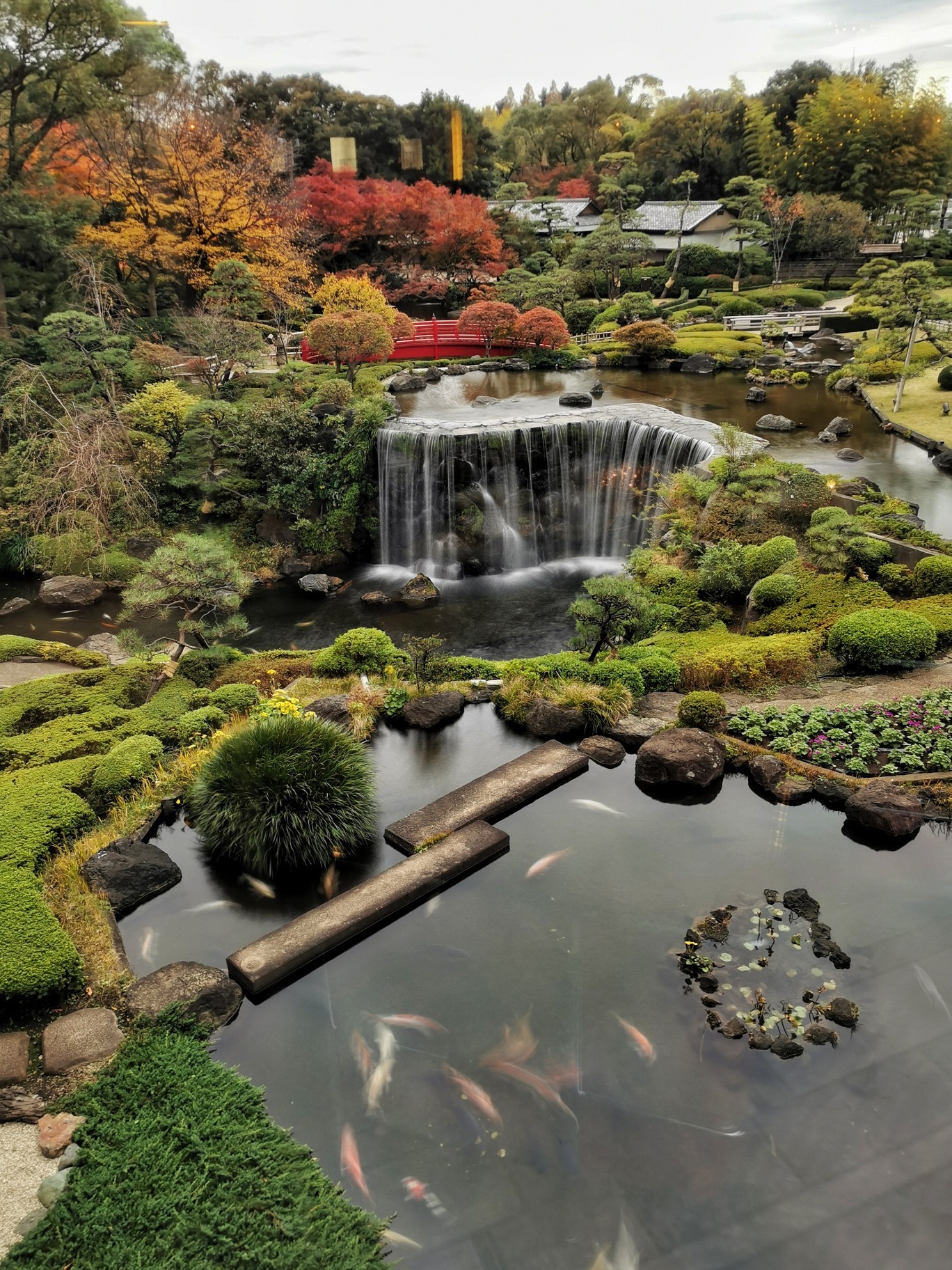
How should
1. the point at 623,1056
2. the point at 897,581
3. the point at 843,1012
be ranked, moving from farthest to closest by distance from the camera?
the point at 897,581, the point at 843,1012, the point at 623,1056

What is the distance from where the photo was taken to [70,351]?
21328 mm

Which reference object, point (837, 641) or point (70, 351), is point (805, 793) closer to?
point (837, 641)

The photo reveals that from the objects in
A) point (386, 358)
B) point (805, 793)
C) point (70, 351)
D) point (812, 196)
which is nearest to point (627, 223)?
point (812, 196)

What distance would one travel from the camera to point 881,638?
12117 millimetres

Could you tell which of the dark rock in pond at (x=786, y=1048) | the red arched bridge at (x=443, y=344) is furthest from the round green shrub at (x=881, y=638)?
the red arched bridge at (x=443, y=344)

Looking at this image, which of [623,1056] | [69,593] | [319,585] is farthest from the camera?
[319,585]

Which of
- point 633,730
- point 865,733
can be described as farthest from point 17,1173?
point 865,733

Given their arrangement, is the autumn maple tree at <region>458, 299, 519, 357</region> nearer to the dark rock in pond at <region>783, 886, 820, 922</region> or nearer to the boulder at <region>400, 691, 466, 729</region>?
the boulder at <region>400, 691, 466, 729</region>

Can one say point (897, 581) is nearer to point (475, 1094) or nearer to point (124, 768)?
point (475, 1094)

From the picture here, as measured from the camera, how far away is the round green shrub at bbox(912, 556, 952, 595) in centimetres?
1358

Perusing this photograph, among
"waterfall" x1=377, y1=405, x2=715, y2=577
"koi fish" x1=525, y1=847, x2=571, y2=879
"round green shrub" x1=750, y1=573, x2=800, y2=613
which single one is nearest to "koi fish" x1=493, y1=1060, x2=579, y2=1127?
"koi fish" x1=525, y1=847, x2=571, y2=879

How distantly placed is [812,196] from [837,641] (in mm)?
43985

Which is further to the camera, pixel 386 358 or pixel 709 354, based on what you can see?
pixel 709 354

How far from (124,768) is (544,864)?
564cm
